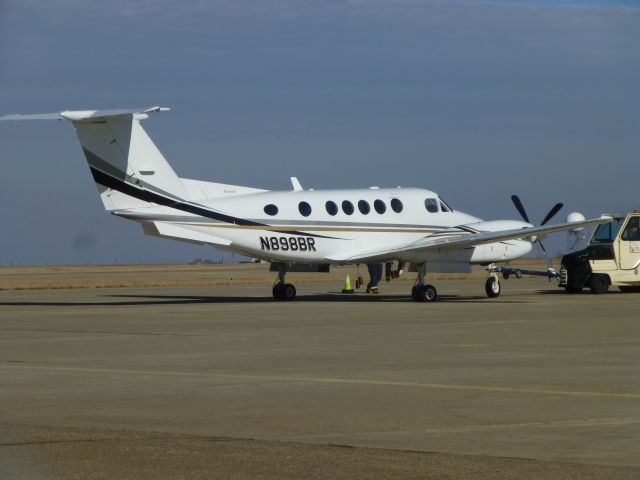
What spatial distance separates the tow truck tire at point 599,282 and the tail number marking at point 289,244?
10446mm

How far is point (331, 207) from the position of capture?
34.9 m

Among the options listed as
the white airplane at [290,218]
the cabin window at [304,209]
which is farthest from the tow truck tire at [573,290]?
the cabin window at [304,209]

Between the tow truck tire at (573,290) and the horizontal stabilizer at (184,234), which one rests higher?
the horizontal stabilizer at (184,234)

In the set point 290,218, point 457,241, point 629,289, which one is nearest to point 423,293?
point 457,241

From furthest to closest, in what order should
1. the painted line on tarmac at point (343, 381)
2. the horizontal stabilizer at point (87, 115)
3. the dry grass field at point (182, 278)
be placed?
the dry grass field at point (182, 278) → the horizontal stabilizer at point (87, 115) → the painted line on tarmac at point (343, 381)

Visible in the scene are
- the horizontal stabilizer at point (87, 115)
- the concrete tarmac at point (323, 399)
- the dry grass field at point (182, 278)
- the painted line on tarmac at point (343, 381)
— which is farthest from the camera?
the dry grass field at point (182, 278)

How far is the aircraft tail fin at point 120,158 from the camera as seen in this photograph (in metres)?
31.3

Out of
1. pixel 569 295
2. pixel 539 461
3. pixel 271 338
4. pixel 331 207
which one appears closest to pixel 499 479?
pixel 539 461

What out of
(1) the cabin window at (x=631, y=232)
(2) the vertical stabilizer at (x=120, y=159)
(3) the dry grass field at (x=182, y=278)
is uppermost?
(2) the vertical stabilizer at (x=120, y=159)

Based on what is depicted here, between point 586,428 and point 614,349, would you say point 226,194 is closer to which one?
point 614,349

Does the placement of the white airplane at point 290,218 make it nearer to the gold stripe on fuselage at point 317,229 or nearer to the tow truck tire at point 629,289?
the gold stripe on fuselage at point 317,229

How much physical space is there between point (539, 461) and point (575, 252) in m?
31.2

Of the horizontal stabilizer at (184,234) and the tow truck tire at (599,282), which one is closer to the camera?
the horizontal stabilizer at (184,234)

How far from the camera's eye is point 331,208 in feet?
115
